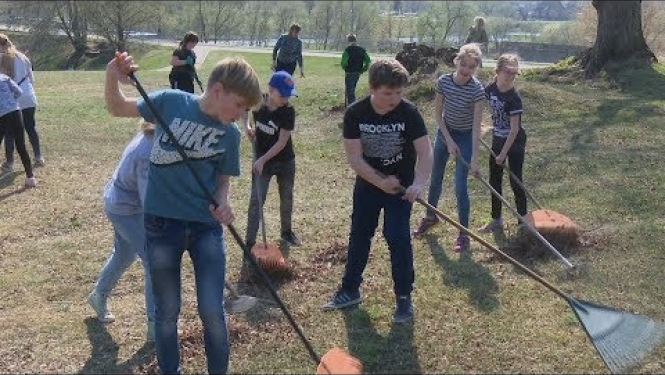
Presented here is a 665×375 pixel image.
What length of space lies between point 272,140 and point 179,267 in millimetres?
2511

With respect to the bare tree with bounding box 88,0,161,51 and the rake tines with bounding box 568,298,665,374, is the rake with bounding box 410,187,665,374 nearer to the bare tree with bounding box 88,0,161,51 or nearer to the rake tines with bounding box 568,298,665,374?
the rake tines with bounding box 568,298,665,374

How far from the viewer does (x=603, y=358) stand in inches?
161

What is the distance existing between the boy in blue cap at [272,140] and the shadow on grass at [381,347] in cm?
119

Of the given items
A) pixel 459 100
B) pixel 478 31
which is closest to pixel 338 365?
pixel 459 100

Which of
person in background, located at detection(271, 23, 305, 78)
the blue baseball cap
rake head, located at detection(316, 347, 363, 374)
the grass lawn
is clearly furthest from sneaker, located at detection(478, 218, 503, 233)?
person in background, located at detection(271, 23, 305, 78)

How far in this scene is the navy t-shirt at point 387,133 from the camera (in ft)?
14.6

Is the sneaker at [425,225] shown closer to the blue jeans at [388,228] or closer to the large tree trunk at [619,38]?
the blue jeans at [388,228]

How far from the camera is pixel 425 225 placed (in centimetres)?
679

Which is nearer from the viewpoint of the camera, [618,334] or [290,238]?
[618,334]

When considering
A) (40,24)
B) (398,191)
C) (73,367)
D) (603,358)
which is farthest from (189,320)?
(40,24)

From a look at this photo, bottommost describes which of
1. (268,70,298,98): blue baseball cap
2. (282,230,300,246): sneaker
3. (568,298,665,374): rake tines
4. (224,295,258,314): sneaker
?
(282,230,300,246): sneaker

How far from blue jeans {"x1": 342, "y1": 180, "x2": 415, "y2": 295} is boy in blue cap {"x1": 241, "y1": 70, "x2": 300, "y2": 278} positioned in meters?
1.10

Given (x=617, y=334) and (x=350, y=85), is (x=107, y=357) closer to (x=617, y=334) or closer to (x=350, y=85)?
(x=617, y=334)

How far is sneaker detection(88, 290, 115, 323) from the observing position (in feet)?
16.1
